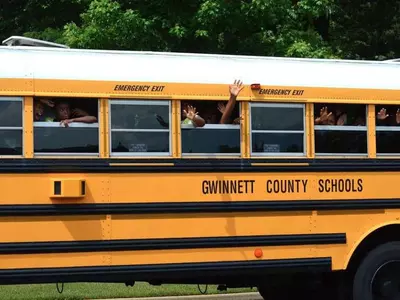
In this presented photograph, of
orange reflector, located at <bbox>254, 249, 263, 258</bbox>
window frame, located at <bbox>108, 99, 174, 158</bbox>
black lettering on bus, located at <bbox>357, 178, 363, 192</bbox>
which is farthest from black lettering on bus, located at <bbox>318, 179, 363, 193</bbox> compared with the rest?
window frame, located at <bbox>108, 99, 174, 158</bbox>

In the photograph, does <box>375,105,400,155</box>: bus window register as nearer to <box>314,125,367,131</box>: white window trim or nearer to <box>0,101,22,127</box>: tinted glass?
<box>314,125,367,131</box>: white window trim

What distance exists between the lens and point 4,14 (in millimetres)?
13039

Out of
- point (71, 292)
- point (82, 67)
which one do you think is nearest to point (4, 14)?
point (71, 292)

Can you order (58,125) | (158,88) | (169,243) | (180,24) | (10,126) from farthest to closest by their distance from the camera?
(180,24) < (158,88) < (169,243) < (58,125) < (10,126)

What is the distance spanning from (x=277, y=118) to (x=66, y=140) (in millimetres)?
1858

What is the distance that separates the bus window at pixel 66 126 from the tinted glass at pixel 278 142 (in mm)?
1408

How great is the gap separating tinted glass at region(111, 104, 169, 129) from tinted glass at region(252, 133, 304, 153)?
826mm

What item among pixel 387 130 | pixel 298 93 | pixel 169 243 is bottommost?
Answer: pixel 169 243

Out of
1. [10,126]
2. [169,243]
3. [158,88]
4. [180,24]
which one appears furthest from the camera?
[180,24]

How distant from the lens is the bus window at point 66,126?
5590mm

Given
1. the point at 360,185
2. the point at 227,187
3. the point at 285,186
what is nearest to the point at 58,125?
the point at 227,187

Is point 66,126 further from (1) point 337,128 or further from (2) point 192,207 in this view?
(1) point 337,128

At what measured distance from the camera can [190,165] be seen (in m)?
5.85

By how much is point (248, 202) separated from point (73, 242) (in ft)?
4.96
